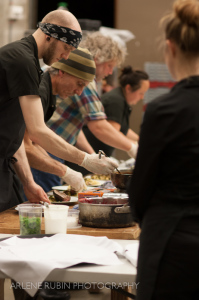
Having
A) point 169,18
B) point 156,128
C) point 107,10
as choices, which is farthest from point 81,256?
point 107,10

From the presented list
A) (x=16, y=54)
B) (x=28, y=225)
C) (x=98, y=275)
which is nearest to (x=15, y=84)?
(x=16, y=54)

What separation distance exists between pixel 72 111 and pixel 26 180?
3.78 feet

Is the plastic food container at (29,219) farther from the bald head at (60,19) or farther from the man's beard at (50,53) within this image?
the bald head at (60,19)

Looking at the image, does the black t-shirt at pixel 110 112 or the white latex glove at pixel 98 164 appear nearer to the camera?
the white latex glove at pixel 98 164

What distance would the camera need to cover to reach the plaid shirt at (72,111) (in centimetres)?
388

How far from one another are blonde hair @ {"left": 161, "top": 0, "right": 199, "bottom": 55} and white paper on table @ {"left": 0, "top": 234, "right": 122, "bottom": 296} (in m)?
0.82

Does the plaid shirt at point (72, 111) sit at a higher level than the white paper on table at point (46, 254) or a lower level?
lower

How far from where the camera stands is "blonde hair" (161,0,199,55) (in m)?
1.38

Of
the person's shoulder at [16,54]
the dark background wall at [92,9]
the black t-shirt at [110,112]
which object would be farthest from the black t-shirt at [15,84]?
the dark background wall at [92,9]

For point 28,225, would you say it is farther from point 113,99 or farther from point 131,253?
point 113,99

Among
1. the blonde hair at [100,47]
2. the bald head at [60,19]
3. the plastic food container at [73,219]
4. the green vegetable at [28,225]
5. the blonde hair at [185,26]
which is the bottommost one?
the plastic food container at [73,219]

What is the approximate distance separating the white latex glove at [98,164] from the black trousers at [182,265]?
170cm

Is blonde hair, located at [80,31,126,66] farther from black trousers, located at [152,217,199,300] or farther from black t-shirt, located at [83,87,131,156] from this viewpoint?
black trousers, located at [152,217,199,300]

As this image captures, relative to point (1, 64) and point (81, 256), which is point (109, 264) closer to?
point (81, 256)
